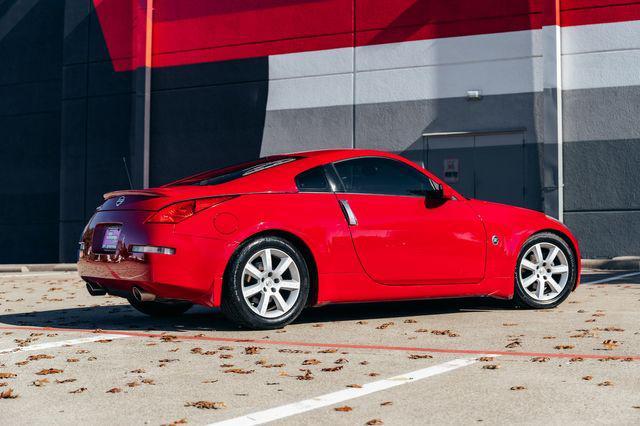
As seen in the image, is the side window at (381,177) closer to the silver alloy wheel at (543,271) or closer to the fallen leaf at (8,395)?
the silver alloy wheel at (543,271)

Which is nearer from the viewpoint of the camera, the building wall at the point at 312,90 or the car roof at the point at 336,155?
the car roof at the point at 336,155

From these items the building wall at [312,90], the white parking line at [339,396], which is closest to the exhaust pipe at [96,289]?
the white parking line at [339,396]

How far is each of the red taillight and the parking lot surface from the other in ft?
3.00

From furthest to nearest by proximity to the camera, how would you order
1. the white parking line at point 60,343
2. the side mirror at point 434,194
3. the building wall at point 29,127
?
A: 1. the building wall at point 29,127
2. the side mirror at point 434,194
3. the white parking line at point 60,343

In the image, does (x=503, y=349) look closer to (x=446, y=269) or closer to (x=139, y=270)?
(x=446, y=269)

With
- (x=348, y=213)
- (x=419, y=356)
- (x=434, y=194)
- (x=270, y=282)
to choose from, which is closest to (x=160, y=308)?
(x=270, y=282)

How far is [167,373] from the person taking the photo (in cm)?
536

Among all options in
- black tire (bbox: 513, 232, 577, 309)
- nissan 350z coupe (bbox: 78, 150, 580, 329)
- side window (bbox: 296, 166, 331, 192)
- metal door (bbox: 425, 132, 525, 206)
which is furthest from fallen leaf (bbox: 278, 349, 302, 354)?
metal door (bbox: 425, 132, 525, 206)

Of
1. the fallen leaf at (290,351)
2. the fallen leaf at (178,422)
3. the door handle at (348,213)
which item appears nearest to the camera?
the fallen leaf at (178,422)

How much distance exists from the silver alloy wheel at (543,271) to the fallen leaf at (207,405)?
4.40m

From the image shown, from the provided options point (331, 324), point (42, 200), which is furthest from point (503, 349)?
point (42, 200)

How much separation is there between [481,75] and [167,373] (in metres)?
14.6

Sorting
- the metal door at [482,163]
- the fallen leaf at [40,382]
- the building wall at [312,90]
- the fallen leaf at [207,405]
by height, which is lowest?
the fallen leaf at [207,405]

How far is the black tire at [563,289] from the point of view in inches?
322
